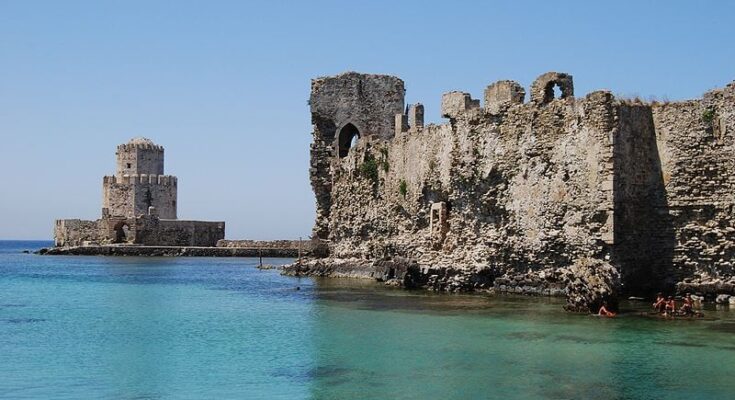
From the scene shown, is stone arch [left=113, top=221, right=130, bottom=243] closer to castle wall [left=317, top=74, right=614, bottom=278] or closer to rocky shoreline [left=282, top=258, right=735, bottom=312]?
rocky shoreline [left=282, top=258, right=735, bottom=312]

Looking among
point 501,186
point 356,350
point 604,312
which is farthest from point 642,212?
point 356,350

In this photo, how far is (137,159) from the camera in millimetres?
68812

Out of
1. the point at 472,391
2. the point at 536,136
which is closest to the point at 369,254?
the point at 536,136

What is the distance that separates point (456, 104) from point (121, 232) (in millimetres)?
42525

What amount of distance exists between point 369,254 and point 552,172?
37.1 feet

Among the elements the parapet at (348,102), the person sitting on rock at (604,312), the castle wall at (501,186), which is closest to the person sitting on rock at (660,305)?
the person sitting on rock at (604,312)

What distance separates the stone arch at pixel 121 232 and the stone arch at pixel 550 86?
45.2 metres

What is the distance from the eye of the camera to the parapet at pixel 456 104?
26.3 metres

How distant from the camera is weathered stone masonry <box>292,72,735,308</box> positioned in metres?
21.2

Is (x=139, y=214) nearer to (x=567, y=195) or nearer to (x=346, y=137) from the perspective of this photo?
(x=346, y=137)

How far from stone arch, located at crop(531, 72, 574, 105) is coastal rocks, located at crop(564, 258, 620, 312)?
4830 mm

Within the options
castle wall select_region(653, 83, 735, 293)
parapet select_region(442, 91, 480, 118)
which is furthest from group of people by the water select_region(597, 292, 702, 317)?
parapet select_region(442, 91, 480, 118)

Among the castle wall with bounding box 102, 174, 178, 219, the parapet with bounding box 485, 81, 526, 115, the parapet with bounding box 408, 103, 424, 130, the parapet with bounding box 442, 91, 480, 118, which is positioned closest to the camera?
the parapet with bounding box 485, 81, 526, 115

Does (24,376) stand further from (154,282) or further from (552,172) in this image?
(154,282)
